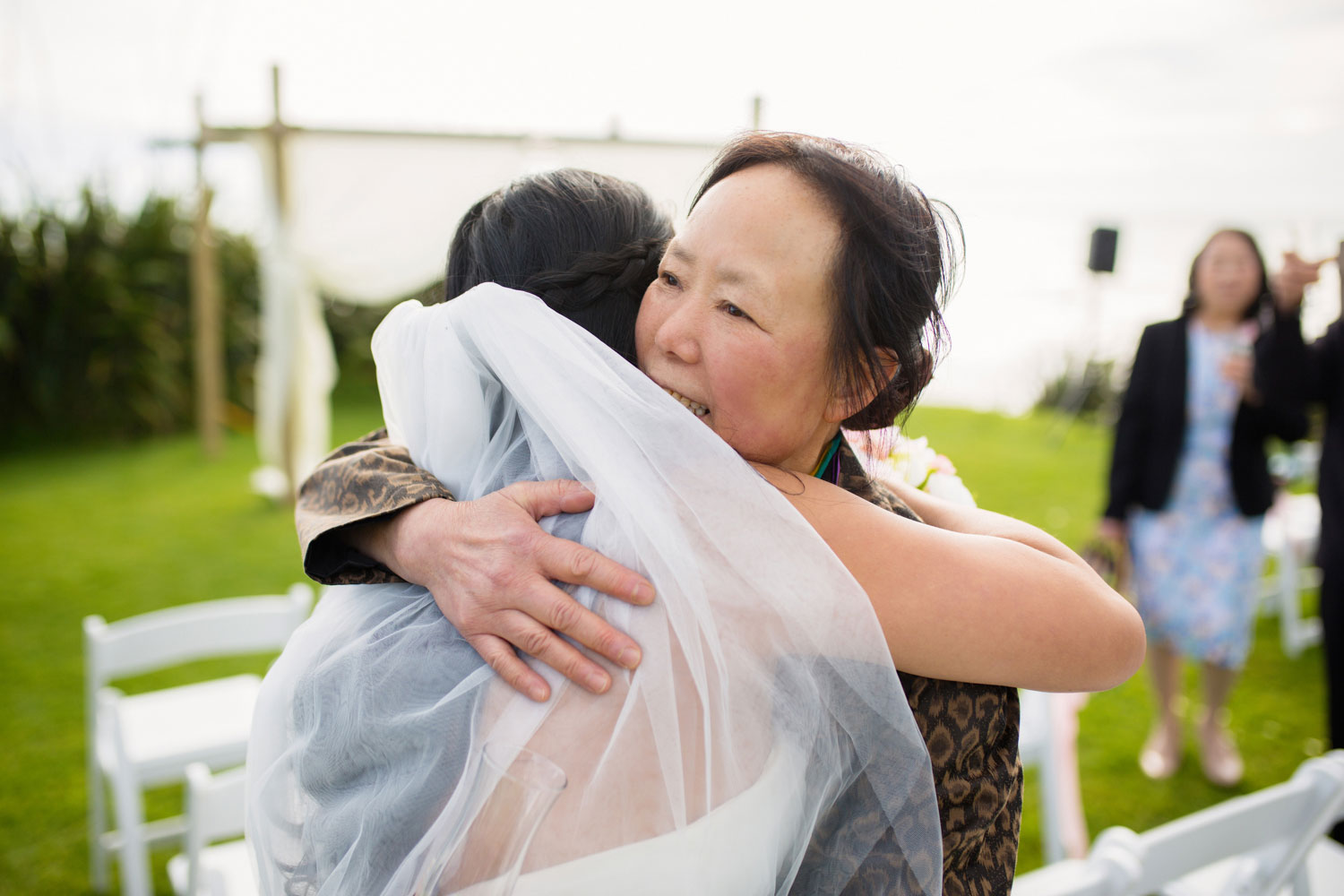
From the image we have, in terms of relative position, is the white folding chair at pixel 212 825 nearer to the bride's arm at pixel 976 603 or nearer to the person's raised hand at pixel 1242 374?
the bride's arm at pixel 976 603

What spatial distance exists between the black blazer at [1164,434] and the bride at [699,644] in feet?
10.7

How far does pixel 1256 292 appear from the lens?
12.8 ft

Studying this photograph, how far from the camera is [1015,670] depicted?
107cm

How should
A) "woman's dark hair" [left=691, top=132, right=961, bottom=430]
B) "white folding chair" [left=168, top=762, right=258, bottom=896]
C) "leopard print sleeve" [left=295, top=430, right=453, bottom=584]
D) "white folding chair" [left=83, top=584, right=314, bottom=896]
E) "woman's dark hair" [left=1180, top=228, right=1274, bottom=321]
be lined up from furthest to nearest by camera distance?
"woman's dark hair" [left=1180, top=228, right=1274, bottom=321] < "white folding chair" [left=83, top=584, right=314, bottom=896] < "white folding chair" [left=168, top=762, right=258, bottom=896] < "leopard print sleeve" [left=295, top=430, right=453, bottom=584] < "woman's dark hair" [left=691, top=132, right=961, bottom=430]

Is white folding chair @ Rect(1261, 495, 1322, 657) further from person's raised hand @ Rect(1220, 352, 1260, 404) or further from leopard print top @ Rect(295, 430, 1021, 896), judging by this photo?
leopard print top @ Rect(295, 430, 1021, 896)

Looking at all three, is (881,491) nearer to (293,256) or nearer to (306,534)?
(306,534)

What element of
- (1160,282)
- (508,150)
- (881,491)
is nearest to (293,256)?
(508,150)

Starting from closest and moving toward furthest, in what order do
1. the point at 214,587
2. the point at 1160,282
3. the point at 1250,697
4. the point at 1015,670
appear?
the point at 1015,670, the point at 1250,697, the point at 214,587, the point at 1160,282

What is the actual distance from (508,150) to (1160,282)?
39.0 feet

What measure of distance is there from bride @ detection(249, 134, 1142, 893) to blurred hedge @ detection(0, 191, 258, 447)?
408 inches

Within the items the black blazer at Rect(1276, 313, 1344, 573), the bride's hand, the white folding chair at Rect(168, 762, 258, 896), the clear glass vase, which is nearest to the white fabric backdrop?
the black blazer at Rect(1276, 313, 1344, 573)

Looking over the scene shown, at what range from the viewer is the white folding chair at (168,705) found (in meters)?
2.71

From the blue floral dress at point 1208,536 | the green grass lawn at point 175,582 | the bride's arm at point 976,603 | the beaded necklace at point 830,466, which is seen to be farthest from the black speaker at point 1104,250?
the bride's arm at point 976,603

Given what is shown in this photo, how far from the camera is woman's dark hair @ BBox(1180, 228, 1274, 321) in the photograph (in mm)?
3873
